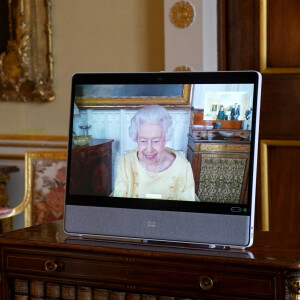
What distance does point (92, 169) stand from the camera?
2.18 m

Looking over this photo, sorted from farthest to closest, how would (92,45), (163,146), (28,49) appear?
(28,49) < (92,45) < (163,146)

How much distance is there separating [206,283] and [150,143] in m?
0.45

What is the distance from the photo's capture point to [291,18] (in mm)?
3740

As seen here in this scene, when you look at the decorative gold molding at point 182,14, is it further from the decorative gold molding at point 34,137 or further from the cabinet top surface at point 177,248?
the cabinet top surface at point 177,248

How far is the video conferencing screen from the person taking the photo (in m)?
2.02

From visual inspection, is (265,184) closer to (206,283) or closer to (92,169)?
(92,169)

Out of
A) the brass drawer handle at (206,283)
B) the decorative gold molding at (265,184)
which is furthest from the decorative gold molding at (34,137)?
the brass drawer handle at (206,283)

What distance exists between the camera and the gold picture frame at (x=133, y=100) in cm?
207

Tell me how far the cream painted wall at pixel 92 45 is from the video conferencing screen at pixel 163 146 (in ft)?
6.45

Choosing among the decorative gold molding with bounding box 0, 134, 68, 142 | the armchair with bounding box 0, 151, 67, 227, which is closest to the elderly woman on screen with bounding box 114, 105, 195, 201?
the armchair with bounding box 0, 151, 67, 227

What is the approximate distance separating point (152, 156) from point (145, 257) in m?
0.31

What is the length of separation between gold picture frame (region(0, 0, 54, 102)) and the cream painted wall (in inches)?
2.0

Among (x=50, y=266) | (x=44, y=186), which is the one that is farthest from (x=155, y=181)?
(x=44, y=186)

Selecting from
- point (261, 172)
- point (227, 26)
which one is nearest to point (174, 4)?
point (227, 26)
